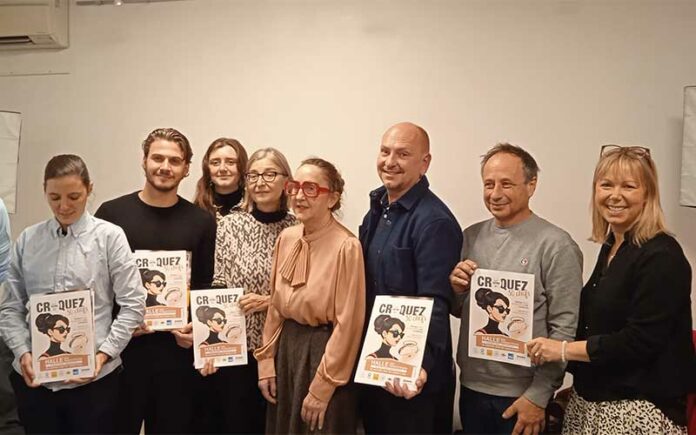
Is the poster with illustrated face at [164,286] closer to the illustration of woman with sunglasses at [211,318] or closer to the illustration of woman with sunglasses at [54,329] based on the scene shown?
the illustration of woman with sunglasses at [211,318]

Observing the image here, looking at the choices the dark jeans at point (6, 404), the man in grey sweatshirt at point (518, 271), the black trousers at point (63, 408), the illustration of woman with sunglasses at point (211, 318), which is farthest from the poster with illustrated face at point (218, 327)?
the dark jeans at point (6, 404)

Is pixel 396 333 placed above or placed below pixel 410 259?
below

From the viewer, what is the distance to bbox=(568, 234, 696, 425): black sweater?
1.98 meters

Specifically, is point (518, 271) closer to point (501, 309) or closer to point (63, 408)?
point (501, 309)

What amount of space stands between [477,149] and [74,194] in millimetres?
2102

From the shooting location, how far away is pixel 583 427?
2164 millimetres

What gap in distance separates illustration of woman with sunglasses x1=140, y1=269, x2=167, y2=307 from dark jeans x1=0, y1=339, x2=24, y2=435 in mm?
1164

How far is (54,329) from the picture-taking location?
233 cm

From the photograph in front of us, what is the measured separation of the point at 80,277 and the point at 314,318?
3.07ft

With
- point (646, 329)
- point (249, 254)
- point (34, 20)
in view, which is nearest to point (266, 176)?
point (249, 254)

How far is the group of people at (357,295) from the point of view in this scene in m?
2.06

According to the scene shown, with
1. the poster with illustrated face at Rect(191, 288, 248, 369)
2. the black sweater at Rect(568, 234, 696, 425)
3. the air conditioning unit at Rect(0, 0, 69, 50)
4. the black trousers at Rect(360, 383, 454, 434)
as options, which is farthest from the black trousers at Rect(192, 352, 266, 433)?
the air conditioning unit at Rect(0, 0, 69, 50)

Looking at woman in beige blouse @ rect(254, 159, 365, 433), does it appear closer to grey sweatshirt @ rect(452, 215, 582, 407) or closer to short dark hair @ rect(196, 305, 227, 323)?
short dark hair @ rect(196, 305, 227, 323)

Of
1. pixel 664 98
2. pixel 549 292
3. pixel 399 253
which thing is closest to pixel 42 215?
pixel 399 253
